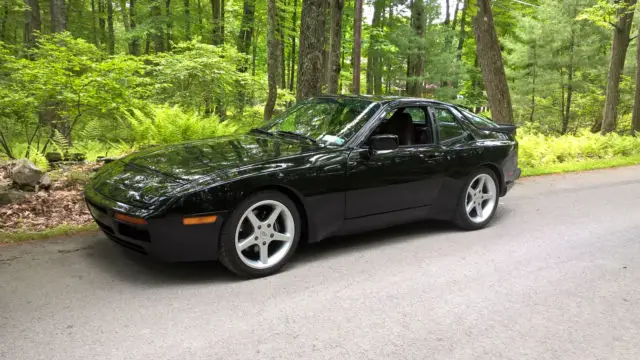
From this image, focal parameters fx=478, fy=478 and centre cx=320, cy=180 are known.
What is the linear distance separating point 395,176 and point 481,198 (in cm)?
158

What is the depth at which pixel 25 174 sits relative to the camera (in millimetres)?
6141

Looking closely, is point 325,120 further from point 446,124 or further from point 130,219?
point 130,219

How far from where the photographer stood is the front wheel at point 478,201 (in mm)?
5578

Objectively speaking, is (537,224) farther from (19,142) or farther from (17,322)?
(19,142)

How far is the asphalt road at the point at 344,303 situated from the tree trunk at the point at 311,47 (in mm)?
4233

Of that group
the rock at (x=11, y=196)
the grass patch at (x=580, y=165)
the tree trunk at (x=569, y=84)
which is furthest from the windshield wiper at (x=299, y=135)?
the tree trunk at (x=569, y=84)

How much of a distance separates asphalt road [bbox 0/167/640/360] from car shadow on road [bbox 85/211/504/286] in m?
0.02

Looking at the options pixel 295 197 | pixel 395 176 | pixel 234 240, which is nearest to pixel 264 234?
pixel 234 240

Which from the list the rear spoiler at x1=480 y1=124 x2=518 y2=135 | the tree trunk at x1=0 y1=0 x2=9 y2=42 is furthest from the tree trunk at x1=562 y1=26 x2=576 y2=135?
the tree trunk at x1=0 y1=0 x2=9 y2=42

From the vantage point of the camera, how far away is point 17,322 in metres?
3.12

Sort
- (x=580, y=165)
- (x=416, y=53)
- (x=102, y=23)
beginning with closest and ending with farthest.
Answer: (x=580, y=165), (x=416, y=53), (x=102, y=23)

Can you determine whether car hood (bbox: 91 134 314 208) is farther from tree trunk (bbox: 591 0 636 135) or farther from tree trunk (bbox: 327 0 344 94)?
tree trunk (bbox: 591 0 636 135)

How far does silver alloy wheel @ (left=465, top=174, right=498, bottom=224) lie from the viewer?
5.72m

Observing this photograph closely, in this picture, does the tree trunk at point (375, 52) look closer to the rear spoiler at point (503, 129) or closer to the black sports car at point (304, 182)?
the rear spoiler at point (503, 129)
